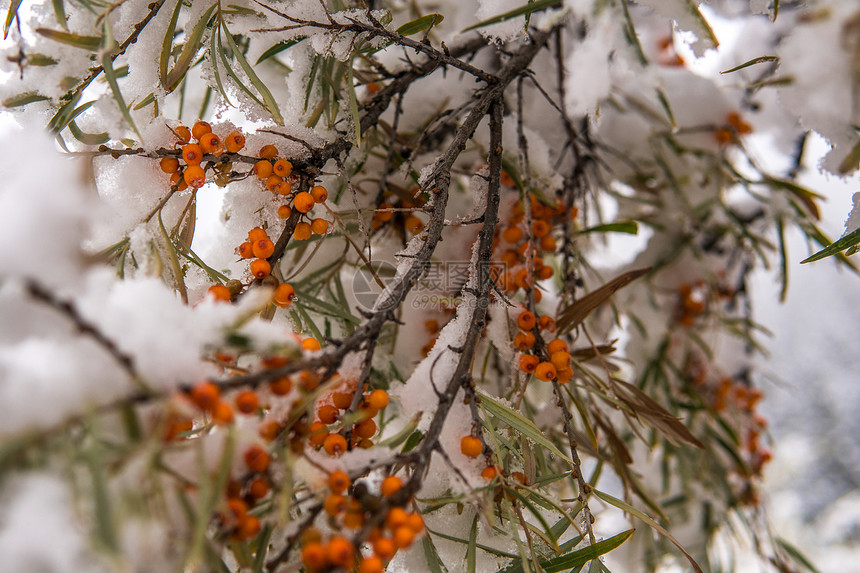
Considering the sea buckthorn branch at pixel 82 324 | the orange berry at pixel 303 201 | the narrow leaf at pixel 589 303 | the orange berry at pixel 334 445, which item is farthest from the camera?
the narrow leaf at pixel 589 303

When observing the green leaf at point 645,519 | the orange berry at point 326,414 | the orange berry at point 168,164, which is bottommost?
the green leaf at point 645,519

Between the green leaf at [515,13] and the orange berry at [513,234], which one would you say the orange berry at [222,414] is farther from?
the orange berry at [513,234]

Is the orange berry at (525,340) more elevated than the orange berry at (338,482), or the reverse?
the orange berry at (525,340)

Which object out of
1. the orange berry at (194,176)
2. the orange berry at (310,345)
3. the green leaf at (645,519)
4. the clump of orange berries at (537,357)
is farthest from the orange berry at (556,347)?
the orange berry at (194,176)

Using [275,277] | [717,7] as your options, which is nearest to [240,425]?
[275,277]

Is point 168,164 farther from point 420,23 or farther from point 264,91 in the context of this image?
point 420,23

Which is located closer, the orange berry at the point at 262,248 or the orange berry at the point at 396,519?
the orange berry at the point at 396,519

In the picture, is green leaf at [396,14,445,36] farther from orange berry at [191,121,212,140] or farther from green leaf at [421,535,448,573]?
green leaf at [421,535,448,573]

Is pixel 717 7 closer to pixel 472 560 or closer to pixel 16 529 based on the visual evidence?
pixel 472 560
